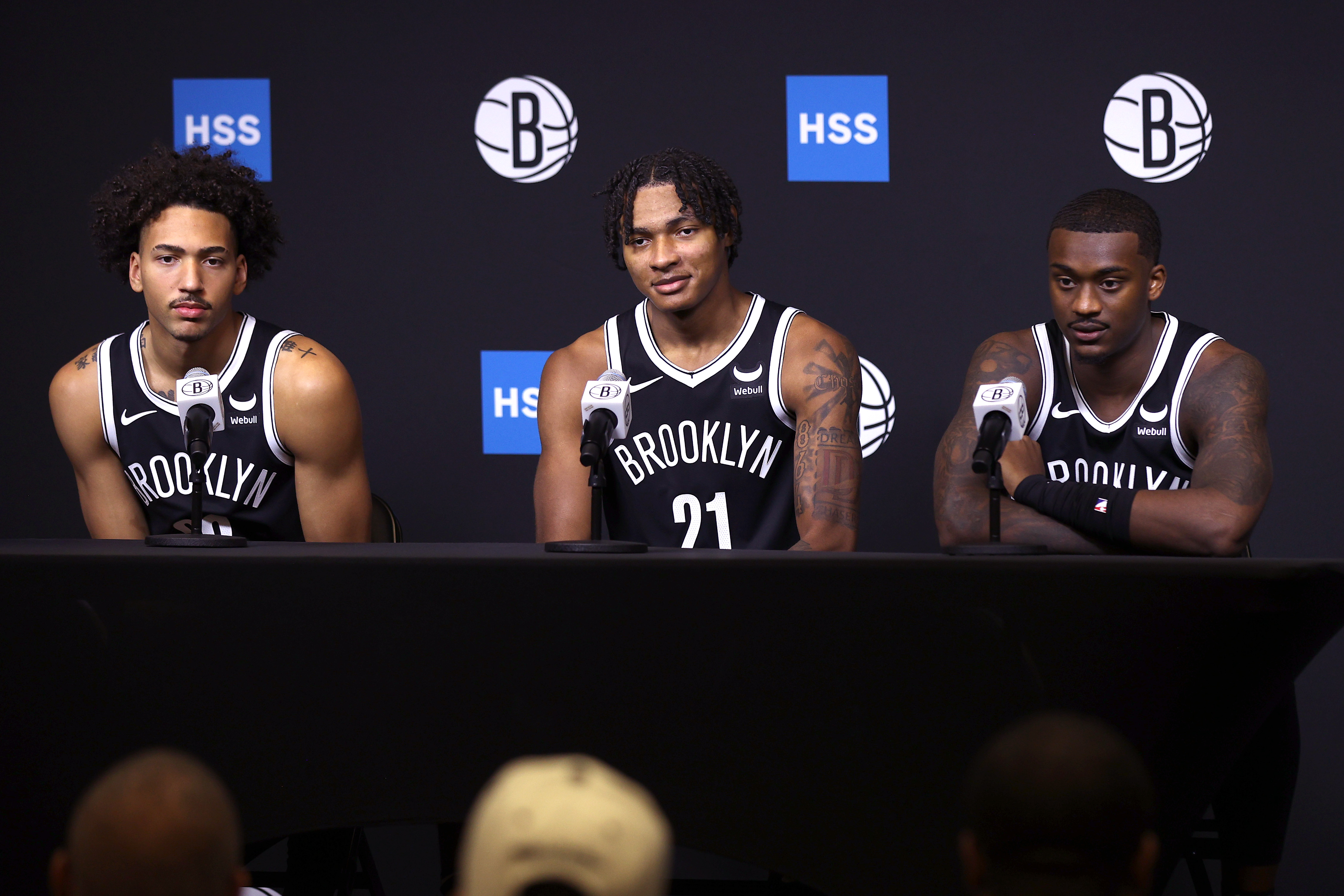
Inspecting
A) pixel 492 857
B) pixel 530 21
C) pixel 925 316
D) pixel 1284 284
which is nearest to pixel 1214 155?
pixel 1284 284

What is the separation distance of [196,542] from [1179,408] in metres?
1.74

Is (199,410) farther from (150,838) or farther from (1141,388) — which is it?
(1141,388)

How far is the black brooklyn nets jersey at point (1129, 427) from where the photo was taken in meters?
2.25

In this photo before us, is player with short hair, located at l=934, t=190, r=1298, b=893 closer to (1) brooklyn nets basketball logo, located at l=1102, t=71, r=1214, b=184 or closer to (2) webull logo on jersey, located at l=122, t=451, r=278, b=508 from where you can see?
(1) brooklyn nets basketball logo, located at l=1102, t=71, r=1214, b=184

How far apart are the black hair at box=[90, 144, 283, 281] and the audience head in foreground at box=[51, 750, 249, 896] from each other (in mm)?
1904

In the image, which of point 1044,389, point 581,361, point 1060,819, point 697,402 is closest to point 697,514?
point 697,402

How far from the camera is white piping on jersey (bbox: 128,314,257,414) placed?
2355mm

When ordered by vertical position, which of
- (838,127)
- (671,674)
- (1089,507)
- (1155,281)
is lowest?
(671,674)

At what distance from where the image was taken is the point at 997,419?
1.48m

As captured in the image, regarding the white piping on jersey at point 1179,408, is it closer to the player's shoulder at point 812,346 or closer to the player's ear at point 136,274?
the player's shoulder at point 812,346

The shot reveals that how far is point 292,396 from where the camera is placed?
92.1 inches

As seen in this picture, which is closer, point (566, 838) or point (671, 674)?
point (566, 838)

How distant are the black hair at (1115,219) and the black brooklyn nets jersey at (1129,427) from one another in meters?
0.17

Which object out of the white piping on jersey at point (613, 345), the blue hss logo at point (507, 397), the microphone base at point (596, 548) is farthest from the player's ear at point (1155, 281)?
the blue hss logo at point (507, 397)
